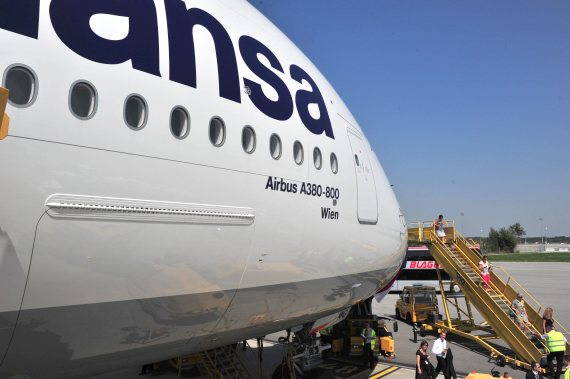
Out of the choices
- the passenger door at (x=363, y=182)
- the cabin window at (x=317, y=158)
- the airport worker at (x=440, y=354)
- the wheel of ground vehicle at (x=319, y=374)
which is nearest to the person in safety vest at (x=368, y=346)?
the wheel of ground vehicle at (x=319, y=374)

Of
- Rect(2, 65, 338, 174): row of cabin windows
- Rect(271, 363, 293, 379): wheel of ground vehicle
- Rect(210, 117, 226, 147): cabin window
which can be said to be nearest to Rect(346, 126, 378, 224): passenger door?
Rect(2, 65, 338, 174): row of cabin windows

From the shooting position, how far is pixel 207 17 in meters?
5.29

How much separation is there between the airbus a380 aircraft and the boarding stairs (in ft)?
39.3

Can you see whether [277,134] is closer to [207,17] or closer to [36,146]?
[207,17]

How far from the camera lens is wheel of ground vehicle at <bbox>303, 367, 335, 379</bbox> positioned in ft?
45.8

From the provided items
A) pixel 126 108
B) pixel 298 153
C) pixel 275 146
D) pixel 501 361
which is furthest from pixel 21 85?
pixel 501 361

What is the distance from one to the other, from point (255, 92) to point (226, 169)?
1.30 meters

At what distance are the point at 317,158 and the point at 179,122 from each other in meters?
2.89

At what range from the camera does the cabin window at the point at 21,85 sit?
3.28m

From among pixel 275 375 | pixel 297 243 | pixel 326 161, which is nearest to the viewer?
pixel 297 243

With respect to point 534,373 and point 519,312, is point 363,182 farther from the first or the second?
point 519,312

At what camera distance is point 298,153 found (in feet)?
21.0

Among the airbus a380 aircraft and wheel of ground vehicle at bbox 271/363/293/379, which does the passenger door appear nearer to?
the airbus a380 aircraft

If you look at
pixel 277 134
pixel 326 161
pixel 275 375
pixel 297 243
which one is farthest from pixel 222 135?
pixel 275 375
